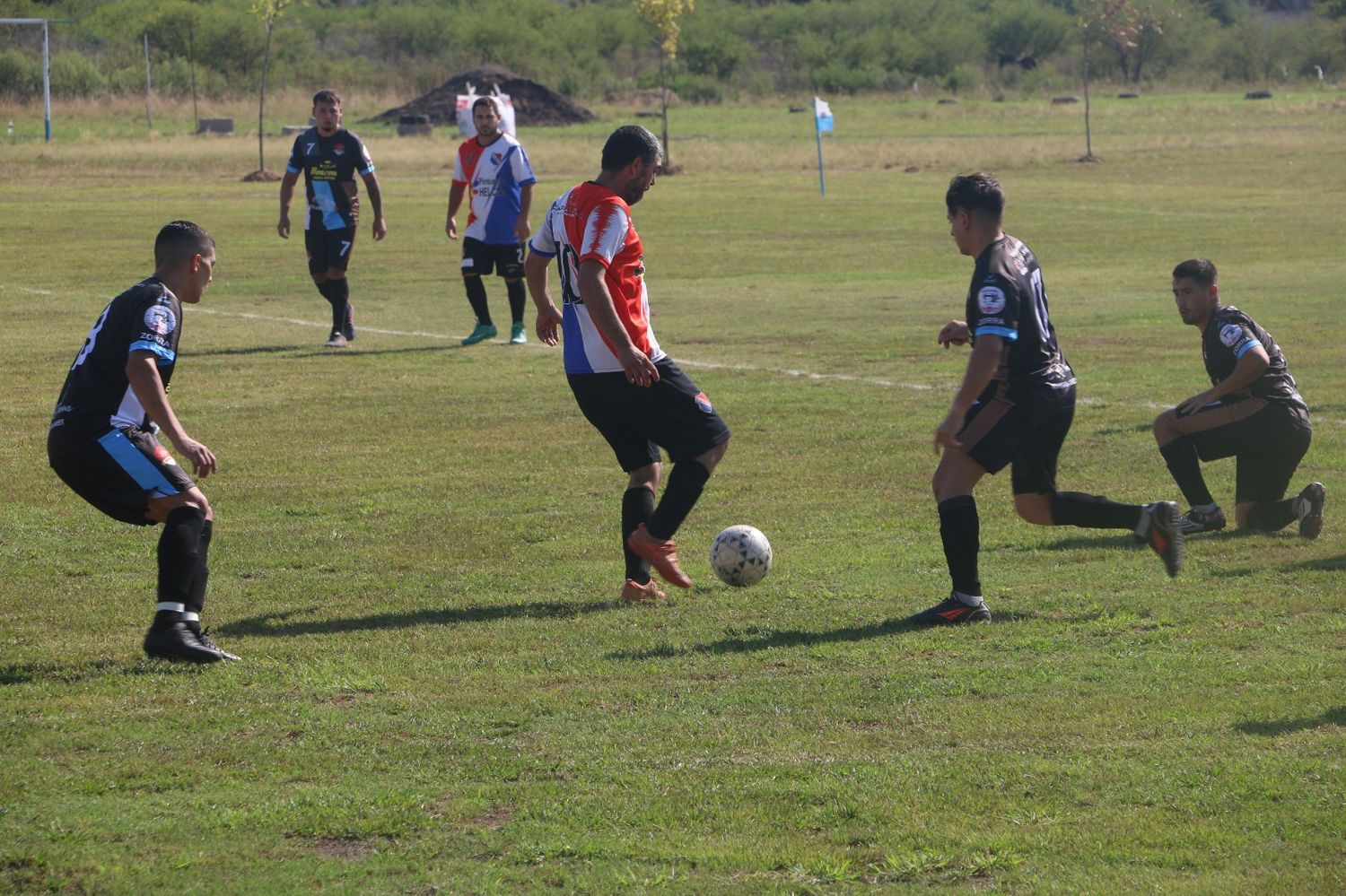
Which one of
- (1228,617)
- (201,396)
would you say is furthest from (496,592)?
(201,396)

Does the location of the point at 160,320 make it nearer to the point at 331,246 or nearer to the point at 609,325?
the point at 609,325

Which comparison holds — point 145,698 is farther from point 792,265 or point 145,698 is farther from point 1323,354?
point 792,265

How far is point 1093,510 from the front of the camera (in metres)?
7.42

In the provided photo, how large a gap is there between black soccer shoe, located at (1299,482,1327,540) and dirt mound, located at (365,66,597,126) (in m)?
61.7

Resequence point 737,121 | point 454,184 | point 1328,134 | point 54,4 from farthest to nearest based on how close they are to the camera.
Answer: point 54,4
point 737,121
point 1328,134
point 454,184

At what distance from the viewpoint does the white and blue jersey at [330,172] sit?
1580 cm

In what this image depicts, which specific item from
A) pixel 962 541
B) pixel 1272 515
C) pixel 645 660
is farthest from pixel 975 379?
pixel 1272 515

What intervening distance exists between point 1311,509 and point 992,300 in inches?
104

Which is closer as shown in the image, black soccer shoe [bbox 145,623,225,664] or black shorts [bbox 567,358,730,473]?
black soccer shoe [bbox 145,623,225,664]

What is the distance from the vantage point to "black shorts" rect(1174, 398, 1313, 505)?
29.0ft

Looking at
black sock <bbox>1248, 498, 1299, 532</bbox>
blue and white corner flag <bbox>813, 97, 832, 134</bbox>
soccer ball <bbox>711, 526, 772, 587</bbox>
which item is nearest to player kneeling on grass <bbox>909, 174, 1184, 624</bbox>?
soccer ball <bbox>711, 526, 772, 587</bbox>

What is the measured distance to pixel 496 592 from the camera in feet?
25.3

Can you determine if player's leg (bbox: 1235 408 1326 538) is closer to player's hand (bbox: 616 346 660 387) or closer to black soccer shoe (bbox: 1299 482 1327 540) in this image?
black soccer shoe (bbox: 1299 482 1327 540)

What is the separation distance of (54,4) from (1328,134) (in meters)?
66.7
